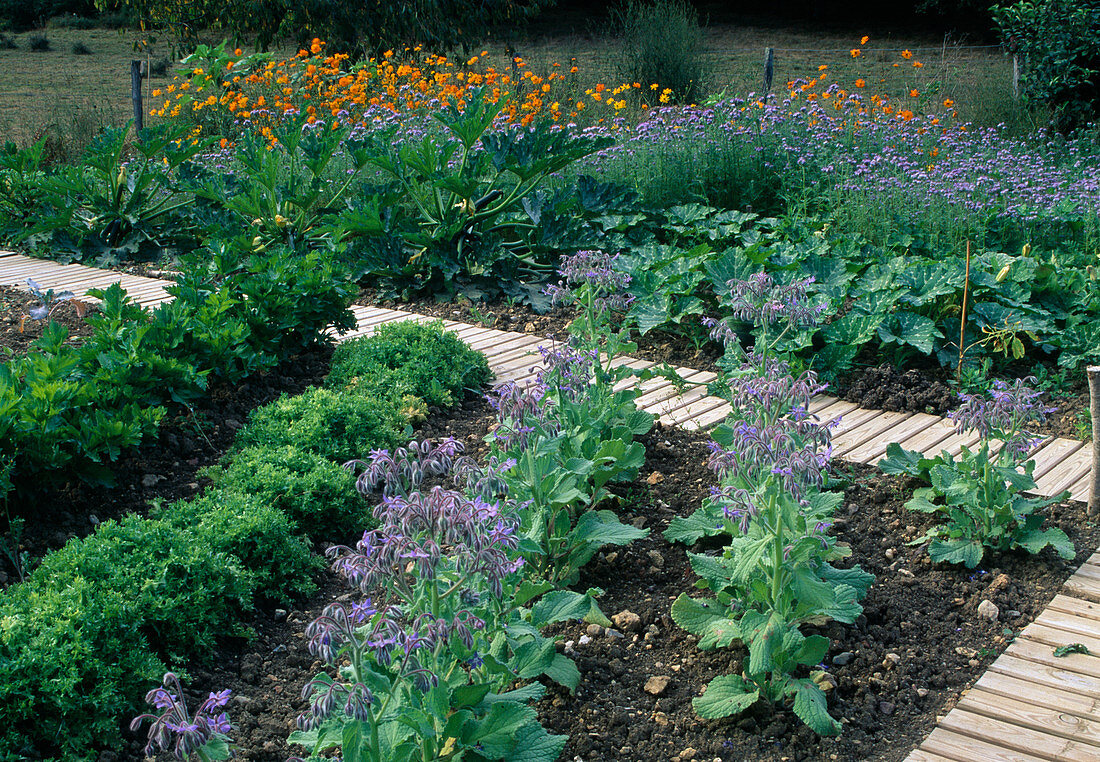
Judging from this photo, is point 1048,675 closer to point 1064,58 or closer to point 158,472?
point 158,472

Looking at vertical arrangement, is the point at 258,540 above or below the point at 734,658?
above

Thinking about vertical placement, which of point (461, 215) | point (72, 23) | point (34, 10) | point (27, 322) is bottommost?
point (27, 322)

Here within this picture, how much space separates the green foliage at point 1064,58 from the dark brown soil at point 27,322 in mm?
10543

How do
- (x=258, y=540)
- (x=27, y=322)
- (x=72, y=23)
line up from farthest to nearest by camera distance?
1. (x=72, y=23)
2. (x=27, y=322)
3. (x=258, y=540)

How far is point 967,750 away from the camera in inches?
93.5

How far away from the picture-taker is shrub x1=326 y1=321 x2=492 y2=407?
4.51 metres

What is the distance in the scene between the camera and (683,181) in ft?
24.7

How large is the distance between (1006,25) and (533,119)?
6705 mm

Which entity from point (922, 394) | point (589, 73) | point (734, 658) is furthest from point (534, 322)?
point (589, 73)

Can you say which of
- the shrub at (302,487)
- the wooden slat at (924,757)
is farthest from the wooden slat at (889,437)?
the shrub at (302,487)

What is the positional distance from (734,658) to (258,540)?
1.60 m

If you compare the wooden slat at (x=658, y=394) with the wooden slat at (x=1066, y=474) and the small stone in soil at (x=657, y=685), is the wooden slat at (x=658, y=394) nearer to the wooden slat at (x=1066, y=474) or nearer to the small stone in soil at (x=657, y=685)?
the wooden slat at (x=1066, y=474)

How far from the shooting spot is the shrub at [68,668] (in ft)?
7.46

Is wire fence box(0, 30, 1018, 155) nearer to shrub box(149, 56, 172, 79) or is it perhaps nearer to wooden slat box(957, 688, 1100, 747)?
shrub box(149, 56, 172, 79)
